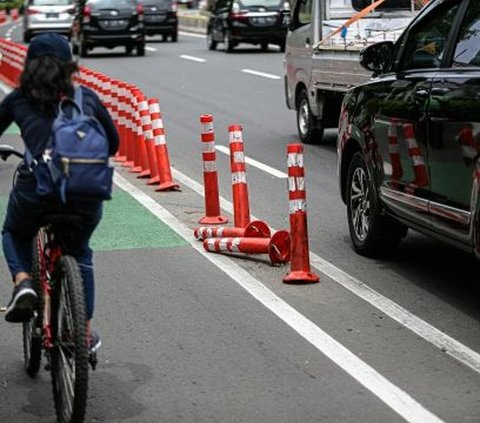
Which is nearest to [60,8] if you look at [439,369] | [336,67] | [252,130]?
[252,130]

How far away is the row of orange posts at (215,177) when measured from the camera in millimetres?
9070

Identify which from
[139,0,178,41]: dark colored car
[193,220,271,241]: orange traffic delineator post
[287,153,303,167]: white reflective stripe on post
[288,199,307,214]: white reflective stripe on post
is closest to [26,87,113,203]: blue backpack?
[287,153,303,167]: white reflective stripe on post

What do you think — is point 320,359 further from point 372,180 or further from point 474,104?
point 372,180

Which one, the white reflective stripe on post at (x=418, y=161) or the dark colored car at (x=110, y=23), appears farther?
the dark colored car at (x=110, y=23)

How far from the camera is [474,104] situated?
750 cm

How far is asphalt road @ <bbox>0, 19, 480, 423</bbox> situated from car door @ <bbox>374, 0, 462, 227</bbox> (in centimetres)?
61

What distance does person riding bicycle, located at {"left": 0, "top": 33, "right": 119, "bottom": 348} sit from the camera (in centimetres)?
588

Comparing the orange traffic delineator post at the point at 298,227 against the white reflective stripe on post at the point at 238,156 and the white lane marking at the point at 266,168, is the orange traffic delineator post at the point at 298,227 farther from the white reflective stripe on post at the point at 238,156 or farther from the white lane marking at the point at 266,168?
the white lane marking at the point at 266,168

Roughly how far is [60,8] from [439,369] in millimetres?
39455

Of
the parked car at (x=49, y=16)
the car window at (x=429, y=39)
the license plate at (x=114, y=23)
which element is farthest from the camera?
the parked car at (x=49, y=16)

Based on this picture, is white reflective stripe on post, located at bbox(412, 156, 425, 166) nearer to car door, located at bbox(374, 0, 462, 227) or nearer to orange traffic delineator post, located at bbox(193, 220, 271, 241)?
car door, located at bbox(374, 0, 462, 227)

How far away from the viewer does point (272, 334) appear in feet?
25.1

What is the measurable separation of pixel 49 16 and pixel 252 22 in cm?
1023

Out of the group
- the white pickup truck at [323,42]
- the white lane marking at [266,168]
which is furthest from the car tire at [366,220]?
the white pickup truck at [323,42]
